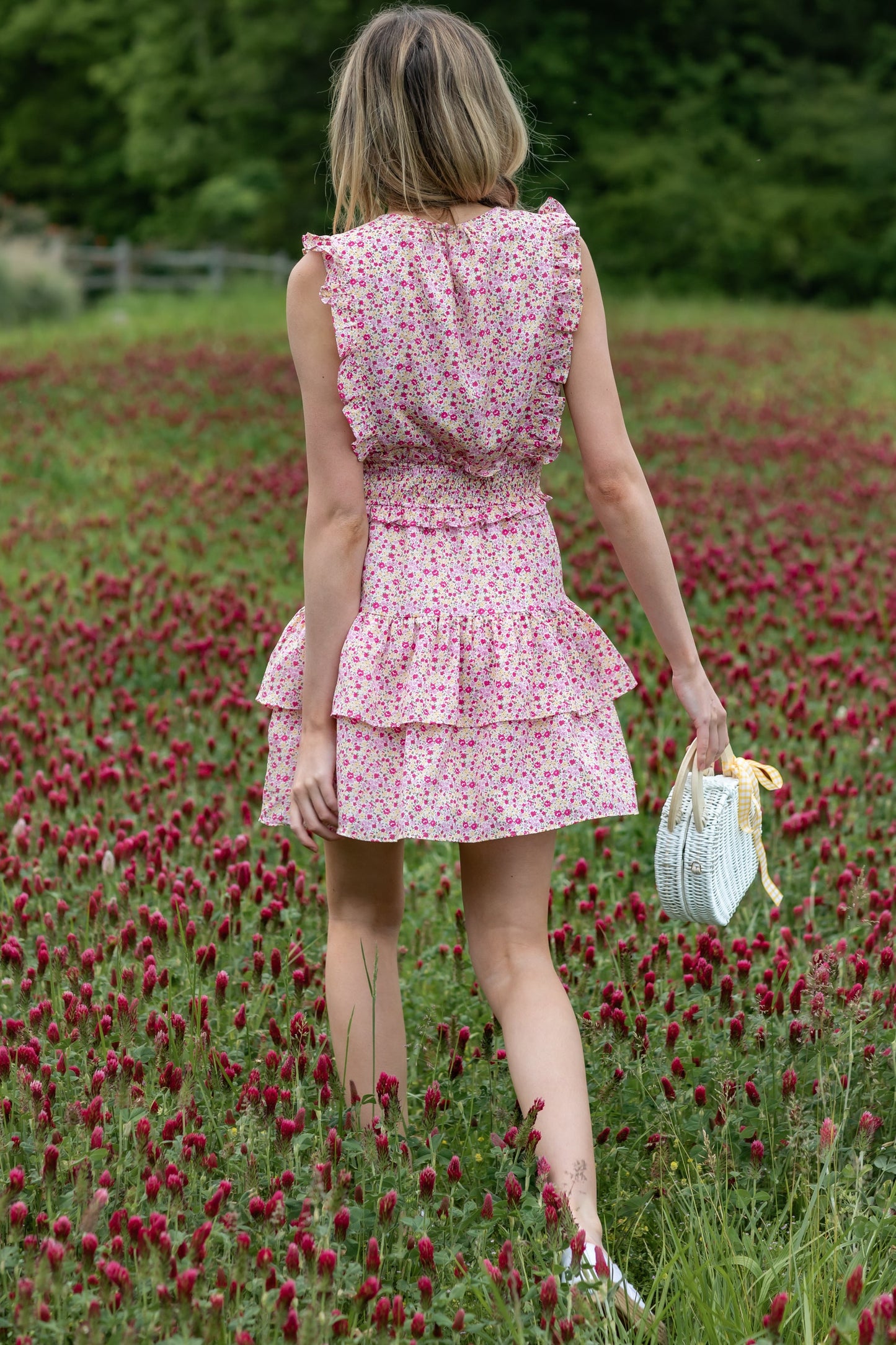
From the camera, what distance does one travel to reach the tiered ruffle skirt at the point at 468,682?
3.06m

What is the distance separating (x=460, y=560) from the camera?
10.4 feet

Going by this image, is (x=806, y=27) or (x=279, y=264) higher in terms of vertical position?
(x=806, y=27)

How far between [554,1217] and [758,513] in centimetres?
827

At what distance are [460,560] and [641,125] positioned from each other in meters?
43.6

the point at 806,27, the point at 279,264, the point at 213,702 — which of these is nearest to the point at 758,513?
the point at 213,702

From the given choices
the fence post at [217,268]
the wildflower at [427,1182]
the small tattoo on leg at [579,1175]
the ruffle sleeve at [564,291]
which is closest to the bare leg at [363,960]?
the wildflower at [427,1182]

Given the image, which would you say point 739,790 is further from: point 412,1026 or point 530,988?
point 412,1026

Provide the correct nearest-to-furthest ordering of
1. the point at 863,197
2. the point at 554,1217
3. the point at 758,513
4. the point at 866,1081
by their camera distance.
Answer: the point at 554,1217 → the point at 866,1081 → the point at 758,513 → the point at 863,197

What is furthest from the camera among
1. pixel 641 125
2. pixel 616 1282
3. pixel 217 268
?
pixel 641 125

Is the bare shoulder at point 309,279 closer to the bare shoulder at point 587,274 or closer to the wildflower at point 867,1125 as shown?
the bare shoulder at point 587,274

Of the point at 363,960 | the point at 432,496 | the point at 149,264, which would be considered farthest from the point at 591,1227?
the point at 149,264

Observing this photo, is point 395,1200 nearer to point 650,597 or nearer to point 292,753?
point 292,753

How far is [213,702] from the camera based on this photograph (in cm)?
670

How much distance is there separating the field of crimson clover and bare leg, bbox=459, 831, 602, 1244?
9cm
